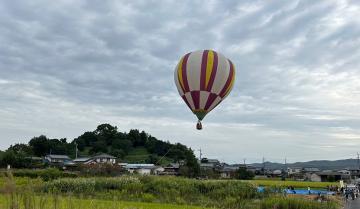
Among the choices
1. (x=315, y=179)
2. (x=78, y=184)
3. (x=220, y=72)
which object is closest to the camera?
(x=220, y=72)

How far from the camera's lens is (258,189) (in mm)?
33812

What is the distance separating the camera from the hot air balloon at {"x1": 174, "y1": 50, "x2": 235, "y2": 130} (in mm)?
22828

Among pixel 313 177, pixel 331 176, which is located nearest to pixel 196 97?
pixel 313 177

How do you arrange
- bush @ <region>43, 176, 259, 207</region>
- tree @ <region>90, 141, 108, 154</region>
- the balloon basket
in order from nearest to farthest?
the balloon basket, bush @ <region>43, 176, 259, 207</region>, tree @ <region>90, 141, 108, 154</region>

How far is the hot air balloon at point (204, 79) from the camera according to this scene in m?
22.8

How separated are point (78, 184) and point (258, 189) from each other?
13642 mm

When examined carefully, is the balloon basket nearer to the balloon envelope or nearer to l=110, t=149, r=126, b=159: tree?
the balloon envelope

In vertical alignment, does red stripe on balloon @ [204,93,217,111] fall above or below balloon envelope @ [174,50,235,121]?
below

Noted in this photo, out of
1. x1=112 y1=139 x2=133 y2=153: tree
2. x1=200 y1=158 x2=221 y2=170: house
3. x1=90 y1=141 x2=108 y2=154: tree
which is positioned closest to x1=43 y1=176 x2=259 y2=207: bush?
x1=200 y1=158 x2=221 y2=170: house

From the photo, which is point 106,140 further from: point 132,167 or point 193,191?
point 193,191

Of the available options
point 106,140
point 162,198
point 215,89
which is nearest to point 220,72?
point 215,89

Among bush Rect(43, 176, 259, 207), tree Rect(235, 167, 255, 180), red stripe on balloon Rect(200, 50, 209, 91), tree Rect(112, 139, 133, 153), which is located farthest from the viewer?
tree Rect(112, 139, 133, 153)

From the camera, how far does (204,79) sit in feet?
74.7

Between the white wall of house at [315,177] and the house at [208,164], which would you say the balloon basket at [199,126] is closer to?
the house at [208,164]
